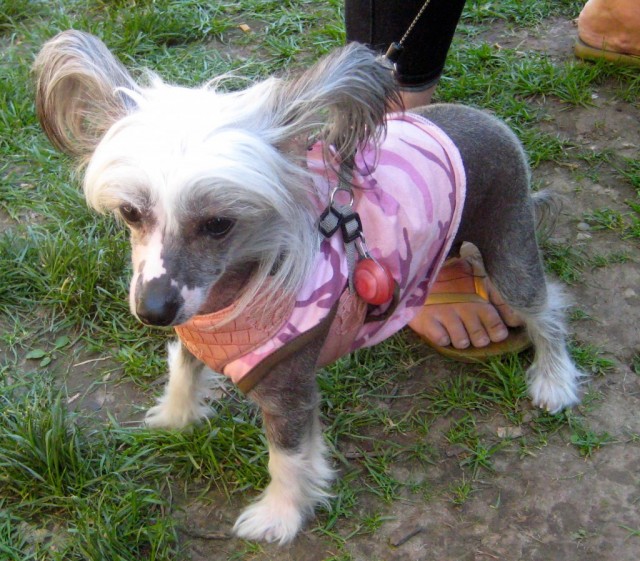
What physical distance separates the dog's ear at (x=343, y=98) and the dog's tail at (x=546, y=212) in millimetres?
1286

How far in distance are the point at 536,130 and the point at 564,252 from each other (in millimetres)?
725

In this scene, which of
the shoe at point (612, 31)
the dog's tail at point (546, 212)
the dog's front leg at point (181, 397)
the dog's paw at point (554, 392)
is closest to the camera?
the dog's front leg at point (181, 397)

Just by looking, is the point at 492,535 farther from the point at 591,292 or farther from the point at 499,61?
the point at 499,61

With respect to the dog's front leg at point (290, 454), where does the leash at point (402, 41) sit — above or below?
above

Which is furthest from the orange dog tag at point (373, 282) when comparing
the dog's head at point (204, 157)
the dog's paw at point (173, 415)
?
the dog's paw at point (173, 415)

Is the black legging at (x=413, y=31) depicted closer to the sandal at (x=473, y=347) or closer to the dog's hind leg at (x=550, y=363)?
the sandal at (x=473, y=347)

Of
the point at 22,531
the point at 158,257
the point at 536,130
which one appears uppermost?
the point at 158,257

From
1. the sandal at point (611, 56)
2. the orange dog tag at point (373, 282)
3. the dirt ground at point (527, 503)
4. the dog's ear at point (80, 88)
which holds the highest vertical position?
the dog's ear at point (80, 88)

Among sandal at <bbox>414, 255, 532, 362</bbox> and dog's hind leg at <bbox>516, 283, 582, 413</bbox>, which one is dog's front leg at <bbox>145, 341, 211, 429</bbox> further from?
dog's hind leg at <bbox>516, 283, 582, 413</bbox>

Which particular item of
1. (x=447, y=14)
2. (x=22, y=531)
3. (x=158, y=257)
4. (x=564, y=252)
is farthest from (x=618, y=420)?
(x=22, y=531)

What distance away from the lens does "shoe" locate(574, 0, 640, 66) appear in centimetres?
367

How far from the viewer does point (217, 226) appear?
5.58 feet

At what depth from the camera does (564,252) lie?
301 centimetres

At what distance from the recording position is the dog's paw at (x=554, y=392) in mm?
2514
